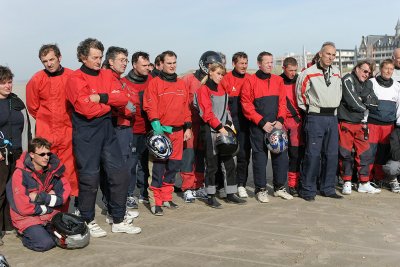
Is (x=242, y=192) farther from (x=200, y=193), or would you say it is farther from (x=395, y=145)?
(x=395, y=145)

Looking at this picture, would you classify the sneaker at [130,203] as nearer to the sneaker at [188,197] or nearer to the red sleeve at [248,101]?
the sneaker at [188,197]

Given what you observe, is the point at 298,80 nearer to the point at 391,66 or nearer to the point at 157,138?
the point at 391,66

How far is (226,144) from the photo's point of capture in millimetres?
6188

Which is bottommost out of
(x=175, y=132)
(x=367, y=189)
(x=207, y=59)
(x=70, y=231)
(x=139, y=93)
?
(x=367, y=189)

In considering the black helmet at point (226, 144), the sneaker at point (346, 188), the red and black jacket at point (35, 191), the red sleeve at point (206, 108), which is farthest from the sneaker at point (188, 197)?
the sneaker at point (346, 188)

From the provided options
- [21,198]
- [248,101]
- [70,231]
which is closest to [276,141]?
[248,101]

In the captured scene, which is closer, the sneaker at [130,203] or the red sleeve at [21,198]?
the red sleeve at [21,198]

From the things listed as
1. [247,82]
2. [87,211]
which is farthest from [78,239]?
[247,82]

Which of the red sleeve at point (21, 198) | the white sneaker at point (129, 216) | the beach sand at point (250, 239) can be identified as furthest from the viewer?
the white sneaker at point (129, 216)

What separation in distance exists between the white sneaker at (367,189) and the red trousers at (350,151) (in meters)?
0.08

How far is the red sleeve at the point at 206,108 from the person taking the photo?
619cm

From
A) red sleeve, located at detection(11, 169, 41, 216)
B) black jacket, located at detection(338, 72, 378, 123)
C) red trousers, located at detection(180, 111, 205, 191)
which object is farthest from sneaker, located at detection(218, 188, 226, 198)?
red sleeve, located at detection(11, 169, 41, 216)

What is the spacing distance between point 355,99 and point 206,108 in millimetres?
2259

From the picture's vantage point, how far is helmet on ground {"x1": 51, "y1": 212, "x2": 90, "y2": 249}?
4.61m
